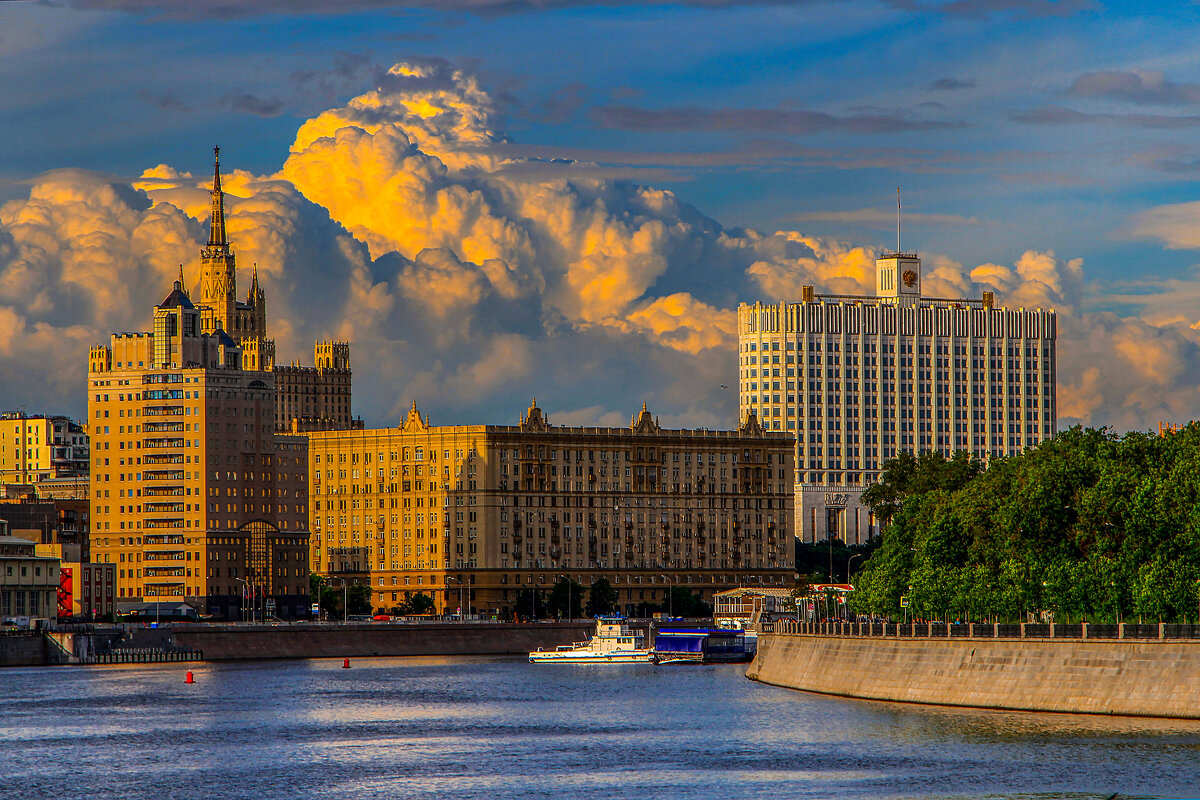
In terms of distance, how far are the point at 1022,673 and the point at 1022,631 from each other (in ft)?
8.95

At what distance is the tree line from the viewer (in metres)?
126

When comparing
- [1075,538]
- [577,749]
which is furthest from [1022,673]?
[577,749]

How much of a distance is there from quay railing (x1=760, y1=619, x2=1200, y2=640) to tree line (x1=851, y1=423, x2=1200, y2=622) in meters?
2.80

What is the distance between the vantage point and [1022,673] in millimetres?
122375

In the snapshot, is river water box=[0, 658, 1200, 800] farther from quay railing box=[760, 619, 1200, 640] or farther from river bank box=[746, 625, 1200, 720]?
quay railing box=[760, 619, 1200, 640]

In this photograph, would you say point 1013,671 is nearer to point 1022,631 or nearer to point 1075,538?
point 1022,631

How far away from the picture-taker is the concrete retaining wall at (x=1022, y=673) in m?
112

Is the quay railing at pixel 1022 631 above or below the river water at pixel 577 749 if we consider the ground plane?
above

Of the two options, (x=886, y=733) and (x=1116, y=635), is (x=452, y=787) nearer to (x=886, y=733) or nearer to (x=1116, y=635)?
(x=886, y=733)

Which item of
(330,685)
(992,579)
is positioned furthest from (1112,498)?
(330,685)

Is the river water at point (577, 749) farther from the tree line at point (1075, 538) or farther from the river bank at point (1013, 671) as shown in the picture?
the tree line at point (1075, 538)

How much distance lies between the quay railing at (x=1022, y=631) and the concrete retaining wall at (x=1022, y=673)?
44cm

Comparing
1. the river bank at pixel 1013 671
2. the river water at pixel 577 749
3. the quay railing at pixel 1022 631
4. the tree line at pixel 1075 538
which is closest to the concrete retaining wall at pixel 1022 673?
the river bank at pixel 1013 671

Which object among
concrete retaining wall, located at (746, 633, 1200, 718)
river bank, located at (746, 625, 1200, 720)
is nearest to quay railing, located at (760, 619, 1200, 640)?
river bank, located at (746, 625, 1200, 720)
